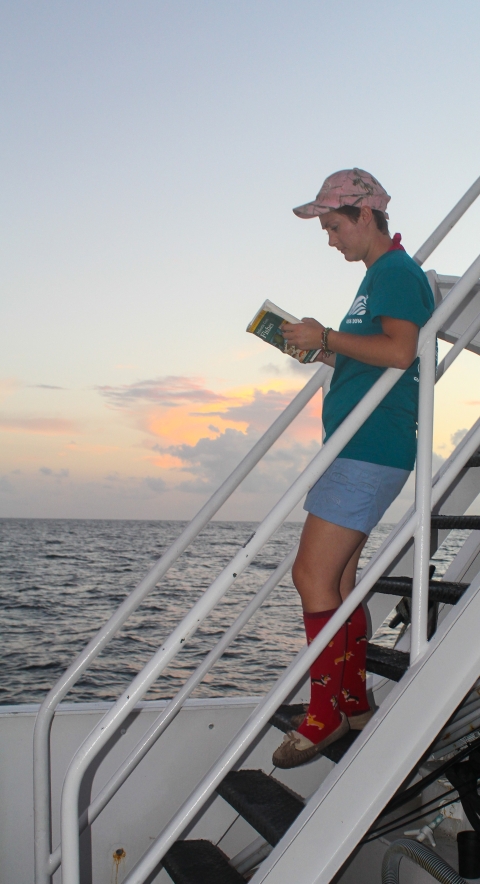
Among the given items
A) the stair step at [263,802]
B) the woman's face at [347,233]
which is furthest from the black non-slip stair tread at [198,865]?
the woman's face at [347,233]

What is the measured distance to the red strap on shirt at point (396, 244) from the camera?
1757mm

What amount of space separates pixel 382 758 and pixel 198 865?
708 mm

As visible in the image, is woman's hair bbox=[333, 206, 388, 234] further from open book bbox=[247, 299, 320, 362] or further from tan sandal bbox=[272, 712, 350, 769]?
tan sandal bbox=[272, 712, 350, 769]

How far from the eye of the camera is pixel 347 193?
172cm

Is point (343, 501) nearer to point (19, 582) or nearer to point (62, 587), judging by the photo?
point (62, 587)

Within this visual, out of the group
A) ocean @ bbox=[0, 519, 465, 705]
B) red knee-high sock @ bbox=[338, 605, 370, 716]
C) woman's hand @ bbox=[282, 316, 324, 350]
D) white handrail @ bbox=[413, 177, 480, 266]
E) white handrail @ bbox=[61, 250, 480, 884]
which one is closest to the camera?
white handrail @ bbox=[61, 250, 480, 884]

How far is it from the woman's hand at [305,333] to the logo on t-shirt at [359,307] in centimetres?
14

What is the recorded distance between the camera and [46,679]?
408 inches

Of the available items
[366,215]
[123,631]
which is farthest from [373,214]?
[123,631]

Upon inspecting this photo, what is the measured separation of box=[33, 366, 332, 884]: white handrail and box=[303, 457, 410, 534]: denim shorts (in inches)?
17.8

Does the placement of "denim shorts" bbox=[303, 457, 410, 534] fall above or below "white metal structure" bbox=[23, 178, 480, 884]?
above

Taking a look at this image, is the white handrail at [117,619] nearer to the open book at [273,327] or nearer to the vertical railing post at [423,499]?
the open book at [273,327]

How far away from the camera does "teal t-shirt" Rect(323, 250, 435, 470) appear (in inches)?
63.3

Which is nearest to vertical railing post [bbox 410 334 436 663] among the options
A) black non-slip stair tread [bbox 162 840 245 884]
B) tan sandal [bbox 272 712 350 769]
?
tan sandal [bbox 272 712 350 769]
